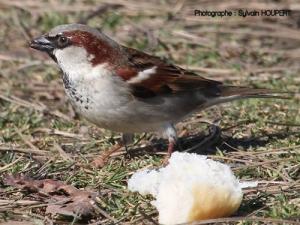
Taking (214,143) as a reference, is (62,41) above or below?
above

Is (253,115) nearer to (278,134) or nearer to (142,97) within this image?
(278,134)

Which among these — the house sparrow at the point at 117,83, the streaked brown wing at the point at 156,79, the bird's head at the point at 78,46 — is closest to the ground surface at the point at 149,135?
the house sparrow at the point at 117,83

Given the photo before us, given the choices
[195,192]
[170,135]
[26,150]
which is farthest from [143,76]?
[195,192]

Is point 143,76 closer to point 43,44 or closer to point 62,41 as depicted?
point 62,41

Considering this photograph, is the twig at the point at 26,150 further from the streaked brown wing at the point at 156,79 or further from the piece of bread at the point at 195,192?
the piece of bread at the point at 195,192

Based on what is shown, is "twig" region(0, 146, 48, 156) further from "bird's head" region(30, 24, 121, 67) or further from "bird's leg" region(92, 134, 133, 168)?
"bird's head" region(30, 24, 121, 67)

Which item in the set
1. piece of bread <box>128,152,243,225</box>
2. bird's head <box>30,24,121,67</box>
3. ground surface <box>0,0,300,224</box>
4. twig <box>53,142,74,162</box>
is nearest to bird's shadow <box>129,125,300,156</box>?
ground surface <box>0,0,300,224</box>

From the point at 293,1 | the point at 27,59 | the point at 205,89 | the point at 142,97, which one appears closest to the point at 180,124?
the point at 205,89
